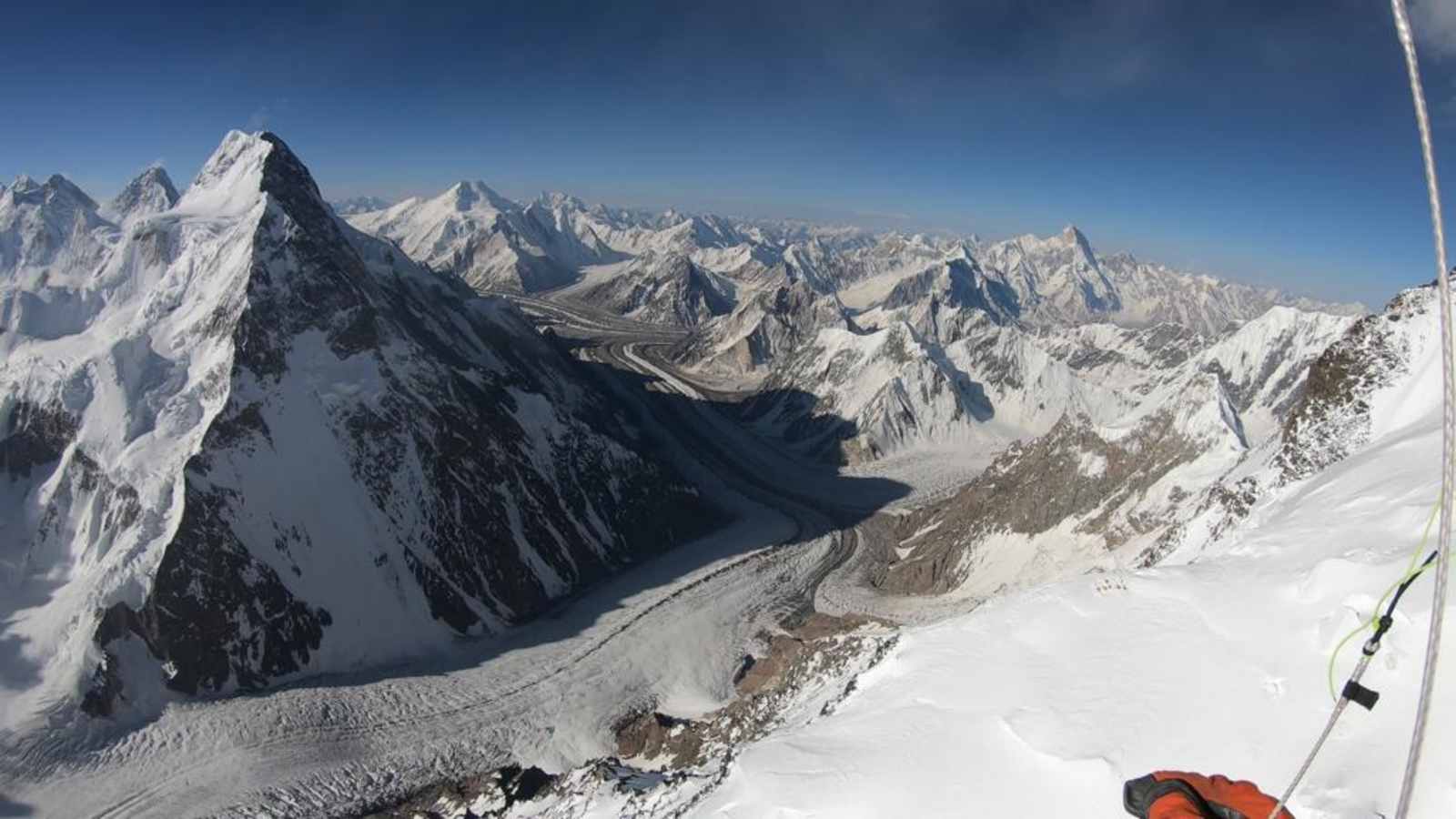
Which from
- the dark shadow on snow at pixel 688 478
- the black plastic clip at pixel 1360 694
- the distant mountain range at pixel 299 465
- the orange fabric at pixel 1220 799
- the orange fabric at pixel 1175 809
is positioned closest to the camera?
the orange fabric at pixel 1175 809

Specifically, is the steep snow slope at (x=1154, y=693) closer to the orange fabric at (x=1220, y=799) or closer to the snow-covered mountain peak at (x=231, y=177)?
the orange fabric at (x=1220, y=799)

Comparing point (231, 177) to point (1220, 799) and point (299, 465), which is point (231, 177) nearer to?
point (299, 465)

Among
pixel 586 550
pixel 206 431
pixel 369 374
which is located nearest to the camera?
pixel 206 431

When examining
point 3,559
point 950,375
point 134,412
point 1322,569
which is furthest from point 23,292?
point 950,375

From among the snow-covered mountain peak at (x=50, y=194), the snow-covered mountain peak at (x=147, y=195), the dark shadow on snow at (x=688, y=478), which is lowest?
the dark shadow on snow at (x=688, y=478)

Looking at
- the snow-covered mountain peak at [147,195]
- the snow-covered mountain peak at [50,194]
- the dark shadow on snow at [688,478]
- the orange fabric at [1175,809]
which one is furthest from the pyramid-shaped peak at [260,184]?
the orange fabric at [1175,809]

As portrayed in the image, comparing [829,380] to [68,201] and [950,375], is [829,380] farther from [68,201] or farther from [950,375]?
[68,201]
